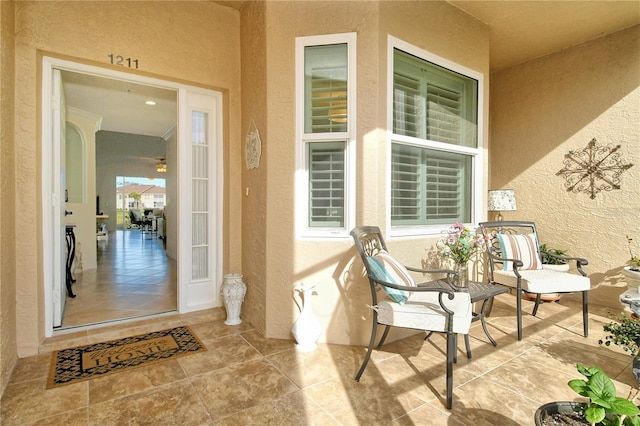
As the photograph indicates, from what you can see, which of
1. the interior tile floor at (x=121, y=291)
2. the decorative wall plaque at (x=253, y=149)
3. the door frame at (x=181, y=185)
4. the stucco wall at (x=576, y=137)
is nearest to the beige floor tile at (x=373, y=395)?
the door frame at (x=181, y=185)

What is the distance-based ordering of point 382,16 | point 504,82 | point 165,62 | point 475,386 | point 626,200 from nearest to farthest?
point 475,386
point 382,16
point 165,62
point 626,200
point 504,82

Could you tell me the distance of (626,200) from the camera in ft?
11.9

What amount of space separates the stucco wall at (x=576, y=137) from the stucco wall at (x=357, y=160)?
8.33 feet

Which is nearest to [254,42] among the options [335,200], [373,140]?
Answer: [373,140]

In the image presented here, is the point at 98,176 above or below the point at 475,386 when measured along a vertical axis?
above

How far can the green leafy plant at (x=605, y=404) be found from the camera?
100 cm

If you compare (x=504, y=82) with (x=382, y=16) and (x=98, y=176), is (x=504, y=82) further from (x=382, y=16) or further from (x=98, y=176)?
(x=98, y=176)

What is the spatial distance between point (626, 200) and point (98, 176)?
1403 cm

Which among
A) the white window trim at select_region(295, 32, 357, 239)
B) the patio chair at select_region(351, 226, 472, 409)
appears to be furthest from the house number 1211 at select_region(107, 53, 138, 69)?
the patio chair at select_region(351, 226, 472, 409)

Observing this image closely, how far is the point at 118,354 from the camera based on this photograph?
2.49 m

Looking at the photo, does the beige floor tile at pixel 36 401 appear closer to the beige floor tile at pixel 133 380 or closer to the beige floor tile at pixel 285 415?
the beige floor tile at pixel 133 380

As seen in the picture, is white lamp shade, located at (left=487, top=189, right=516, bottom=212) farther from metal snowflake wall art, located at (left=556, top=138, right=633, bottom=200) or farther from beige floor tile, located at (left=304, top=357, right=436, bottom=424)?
beige floor tile, located at (left=304, top=357, right=436, bottom=424)

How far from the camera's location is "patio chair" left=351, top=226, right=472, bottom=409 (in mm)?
1927

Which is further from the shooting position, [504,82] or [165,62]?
[504,82]
